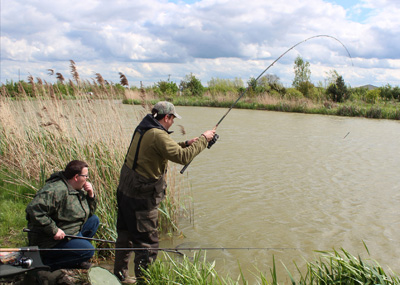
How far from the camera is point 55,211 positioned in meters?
3.26

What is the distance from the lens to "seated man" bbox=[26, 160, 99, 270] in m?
3.10

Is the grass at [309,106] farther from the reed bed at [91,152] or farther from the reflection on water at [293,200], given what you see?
the reed bed at [91,152]

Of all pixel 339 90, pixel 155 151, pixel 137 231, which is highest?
pixel 339 90

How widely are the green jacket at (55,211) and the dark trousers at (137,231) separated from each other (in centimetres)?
38

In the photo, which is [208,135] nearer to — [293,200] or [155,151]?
[155,151]

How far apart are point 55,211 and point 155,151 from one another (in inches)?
40.2

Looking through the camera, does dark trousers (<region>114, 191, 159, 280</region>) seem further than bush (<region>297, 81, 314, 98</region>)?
No

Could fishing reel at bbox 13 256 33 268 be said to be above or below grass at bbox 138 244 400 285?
above

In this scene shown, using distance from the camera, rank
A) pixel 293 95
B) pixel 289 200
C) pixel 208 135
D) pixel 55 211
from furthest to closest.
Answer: pixel 293 95
pixel 289 200
pixel 208 135
pixel 55 211

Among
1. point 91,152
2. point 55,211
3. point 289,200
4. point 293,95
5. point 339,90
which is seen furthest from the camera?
point 339,90

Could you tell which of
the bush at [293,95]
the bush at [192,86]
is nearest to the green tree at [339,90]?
the bush at [293,95]

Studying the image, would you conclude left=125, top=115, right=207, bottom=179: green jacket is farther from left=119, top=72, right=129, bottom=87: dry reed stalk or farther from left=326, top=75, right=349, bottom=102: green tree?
left=326, top=75, right=349, bottom=102: green tree

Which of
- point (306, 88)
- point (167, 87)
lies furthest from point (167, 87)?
point (306, 88)

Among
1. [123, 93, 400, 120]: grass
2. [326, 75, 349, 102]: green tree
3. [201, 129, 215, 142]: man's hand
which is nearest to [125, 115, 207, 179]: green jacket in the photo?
[201, 129, 215, 142]: man's hand
